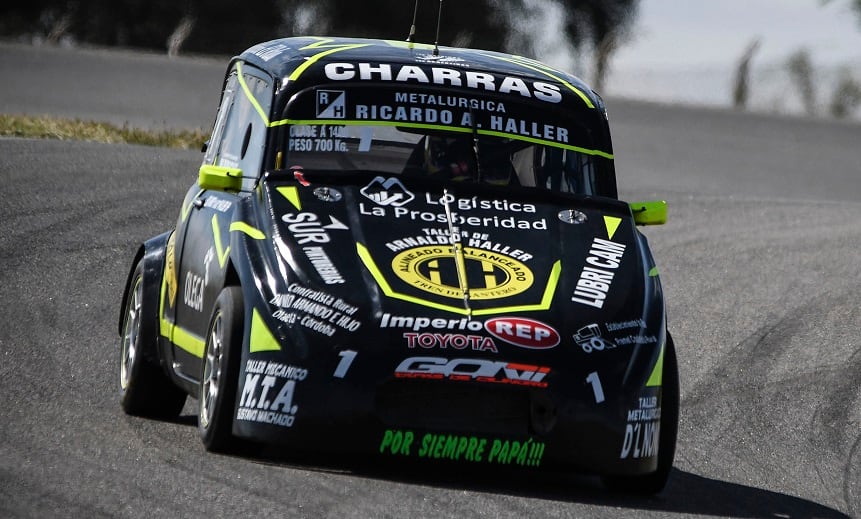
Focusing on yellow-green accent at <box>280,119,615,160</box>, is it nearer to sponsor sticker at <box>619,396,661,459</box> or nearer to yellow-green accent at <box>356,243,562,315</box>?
yellow-green accent at <box>356,243,562,315</box>

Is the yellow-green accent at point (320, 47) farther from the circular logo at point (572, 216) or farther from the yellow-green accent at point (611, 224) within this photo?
the yellow-green accent at point (611, 224)

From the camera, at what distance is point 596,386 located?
5.55 metres

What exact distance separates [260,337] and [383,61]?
1764 millimetres

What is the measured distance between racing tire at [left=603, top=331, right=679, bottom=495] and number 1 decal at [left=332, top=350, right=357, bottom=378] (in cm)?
117

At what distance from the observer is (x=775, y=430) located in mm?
7660

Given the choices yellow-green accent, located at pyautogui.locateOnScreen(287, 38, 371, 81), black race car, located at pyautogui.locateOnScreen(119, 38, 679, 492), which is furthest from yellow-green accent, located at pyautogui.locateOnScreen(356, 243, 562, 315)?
yellow-green accent, located at pyautogui.locateOnScreen(287, 38, 371, 81)

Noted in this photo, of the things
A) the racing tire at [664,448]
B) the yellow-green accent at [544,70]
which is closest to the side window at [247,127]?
the yellow-green accent at [544,70]

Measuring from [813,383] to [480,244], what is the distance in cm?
320

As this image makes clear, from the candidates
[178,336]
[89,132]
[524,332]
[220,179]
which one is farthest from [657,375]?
[89,132]

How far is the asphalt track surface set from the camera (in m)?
5.32

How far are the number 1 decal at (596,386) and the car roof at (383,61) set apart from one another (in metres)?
1.74

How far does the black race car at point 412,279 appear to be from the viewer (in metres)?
5.46

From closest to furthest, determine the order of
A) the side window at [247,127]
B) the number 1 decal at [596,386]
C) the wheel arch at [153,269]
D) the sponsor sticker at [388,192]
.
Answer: the number 1 decal at [596,386] → the sponsor sticker at [388,192] → the side window at [247,127] → the wheel arch at [153,269]

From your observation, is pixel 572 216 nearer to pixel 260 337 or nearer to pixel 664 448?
pixel 664 448
